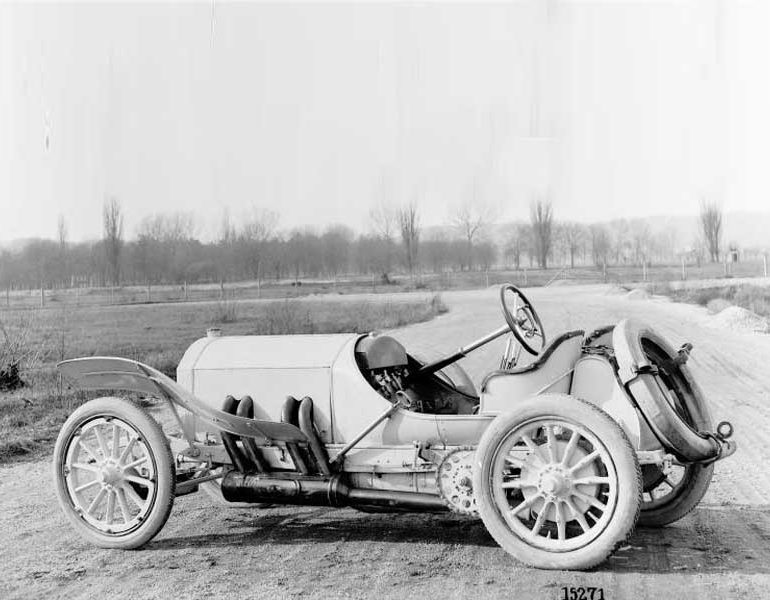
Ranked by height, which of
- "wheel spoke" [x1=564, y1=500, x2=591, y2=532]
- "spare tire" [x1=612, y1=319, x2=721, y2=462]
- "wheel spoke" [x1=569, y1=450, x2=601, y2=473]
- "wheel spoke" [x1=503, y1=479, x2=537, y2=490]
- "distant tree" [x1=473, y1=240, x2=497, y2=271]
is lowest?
"wheel spoke" [x1=564, y1=500, x2=591, y2=532]

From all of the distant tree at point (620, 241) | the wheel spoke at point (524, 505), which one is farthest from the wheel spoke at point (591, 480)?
the distant tree at point (620, 241)

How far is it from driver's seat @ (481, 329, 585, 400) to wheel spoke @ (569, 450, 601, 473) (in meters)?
0.58

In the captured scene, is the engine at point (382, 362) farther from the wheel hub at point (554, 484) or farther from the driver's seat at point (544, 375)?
the wheel hub at point (554, 484)

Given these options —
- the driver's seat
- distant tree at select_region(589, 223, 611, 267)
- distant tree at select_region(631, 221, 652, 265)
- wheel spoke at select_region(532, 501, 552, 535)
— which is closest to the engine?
the driver's seat

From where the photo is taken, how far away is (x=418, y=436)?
4840mm

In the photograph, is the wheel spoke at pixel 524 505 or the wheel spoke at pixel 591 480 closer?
the wheel spoke at pixel 591 480

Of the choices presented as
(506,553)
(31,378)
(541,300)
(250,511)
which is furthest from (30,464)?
(541,300)

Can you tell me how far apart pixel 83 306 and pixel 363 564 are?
18223mm

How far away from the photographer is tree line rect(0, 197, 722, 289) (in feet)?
73.2

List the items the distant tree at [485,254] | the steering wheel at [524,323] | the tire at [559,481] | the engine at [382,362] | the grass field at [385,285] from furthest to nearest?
1. the distant tree at [485,254]
2. the grass field at [385,285]
3. the engine at [382,362]
4. the steering wheel at [524,323]
5. the tire at [559,481]

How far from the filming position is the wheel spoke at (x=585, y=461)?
4.19 m

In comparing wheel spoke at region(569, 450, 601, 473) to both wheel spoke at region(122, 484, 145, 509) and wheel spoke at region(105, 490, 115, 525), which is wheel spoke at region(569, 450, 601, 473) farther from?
wheel spoke at region(105, 490, 115, 525)

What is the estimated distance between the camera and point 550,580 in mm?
4156

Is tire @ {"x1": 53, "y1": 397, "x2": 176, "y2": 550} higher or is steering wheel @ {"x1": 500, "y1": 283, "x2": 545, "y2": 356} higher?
steering wheel @ {"x1": 500, "y1": 283, "x2": 545, "y2": 356}
